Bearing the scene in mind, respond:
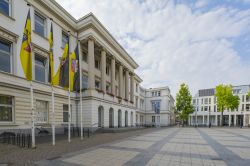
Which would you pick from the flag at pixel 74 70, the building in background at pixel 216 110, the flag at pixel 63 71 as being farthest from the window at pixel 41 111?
the building in background at pixel 216 110

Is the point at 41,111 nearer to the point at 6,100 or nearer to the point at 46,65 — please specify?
the point at 6,100

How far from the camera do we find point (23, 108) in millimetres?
13844

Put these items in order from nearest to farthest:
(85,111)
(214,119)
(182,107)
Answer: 1. (85,111)
2. (182,107)
3. (214,119)

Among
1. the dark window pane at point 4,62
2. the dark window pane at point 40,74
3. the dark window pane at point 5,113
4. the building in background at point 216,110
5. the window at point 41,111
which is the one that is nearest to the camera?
the dark window pane at point 5,113

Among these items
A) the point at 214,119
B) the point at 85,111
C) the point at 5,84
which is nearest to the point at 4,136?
the point at 5,84

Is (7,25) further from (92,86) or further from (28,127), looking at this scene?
(92,86)

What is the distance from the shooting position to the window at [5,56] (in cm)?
1288

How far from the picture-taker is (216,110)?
64.0 m

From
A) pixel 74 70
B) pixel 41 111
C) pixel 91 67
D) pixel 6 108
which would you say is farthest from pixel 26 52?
pixel 91 67

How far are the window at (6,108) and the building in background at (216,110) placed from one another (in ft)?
219

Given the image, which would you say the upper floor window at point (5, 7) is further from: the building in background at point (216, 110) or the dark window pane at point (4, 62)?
the building in background at point (216, 110)

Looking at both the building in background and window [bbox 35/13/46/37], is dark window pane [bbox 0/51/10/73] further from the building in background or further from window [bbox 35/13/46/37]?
the building in background

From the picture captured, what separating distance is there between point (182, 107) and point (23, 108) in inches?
1532

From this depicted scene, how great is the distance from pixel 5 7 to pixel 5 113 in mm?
9553
